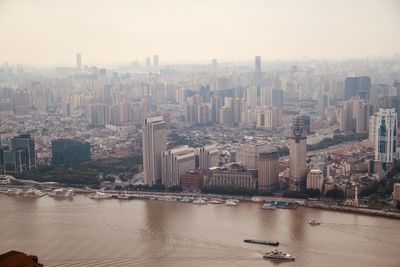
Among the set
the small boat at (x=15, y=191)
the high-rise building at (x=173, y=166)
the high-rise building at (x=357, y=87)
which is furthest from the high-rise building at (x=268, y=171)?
the high-rise building at (x=357, y=87)

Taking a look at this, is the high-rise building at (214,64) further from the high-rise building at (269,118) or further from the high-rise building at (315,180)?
the high-rise building at (315,180)

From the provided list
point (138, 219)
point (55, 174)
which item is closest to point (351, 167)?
point (138, 219)

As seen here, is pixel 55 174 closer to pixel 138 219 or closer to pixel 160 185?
pixel 160 185

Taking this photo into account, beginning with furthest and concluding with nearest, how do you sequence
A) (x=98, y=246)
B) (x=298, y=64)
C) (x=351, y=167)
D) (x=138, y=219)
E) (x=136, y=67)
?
(x=136, y=67) → (x=298, y=64) → (x=351, y=167) → (x=138, y=219) → (x=98, y=246)

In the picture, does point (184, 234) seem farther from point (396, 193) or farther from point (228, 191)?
point (396, 193)

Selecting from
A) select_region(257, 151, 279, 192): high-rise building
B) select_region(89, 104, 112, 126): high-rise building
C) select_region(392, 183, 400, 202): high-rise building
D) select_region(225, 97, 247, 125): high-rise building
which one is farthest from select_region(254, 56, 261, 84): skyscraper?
select_region(392, 183, 400, 202): high-rise building
